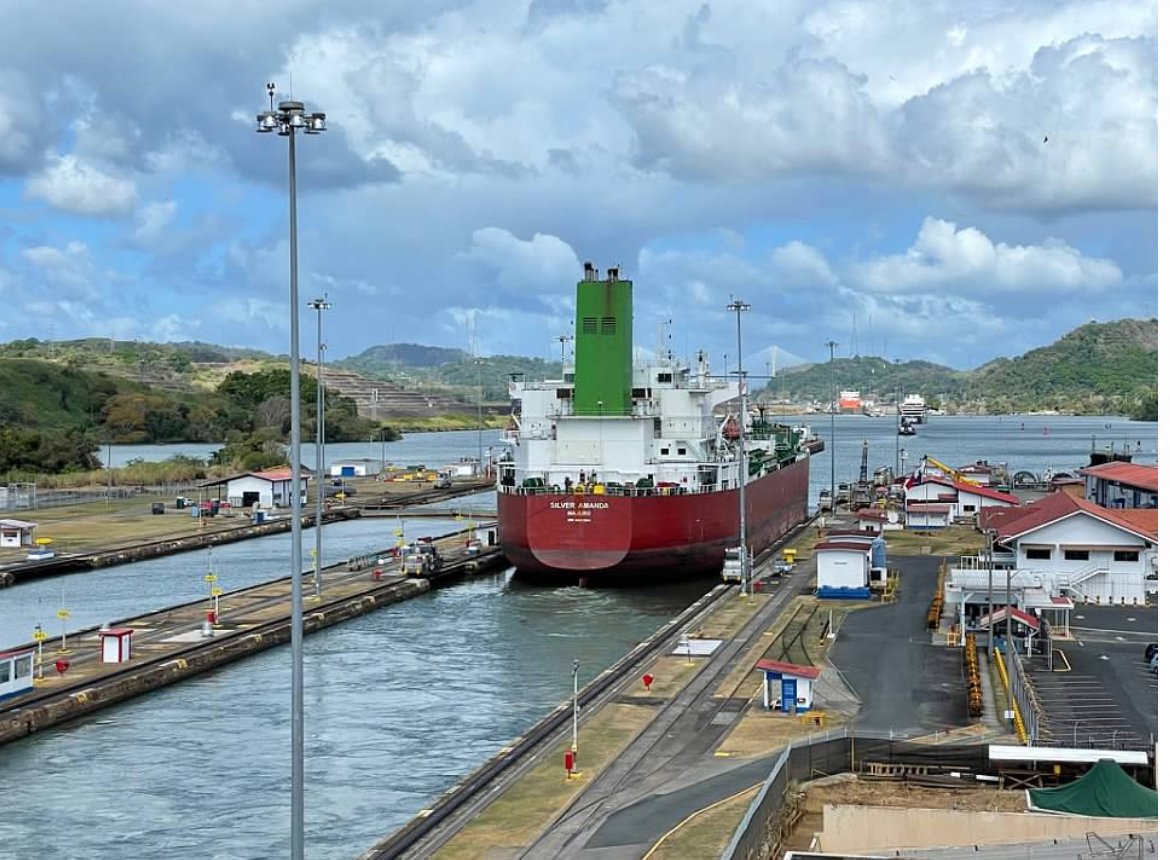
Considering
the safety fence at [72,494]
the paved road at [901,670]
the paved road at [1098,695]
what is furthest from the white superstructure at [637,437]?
the safety fence at [72,494]

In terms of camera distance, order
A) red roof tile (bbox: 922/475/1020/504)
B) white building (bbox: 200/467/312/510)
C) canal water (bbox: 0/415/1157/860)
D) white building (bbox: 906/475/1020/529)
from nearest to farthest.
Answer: canal water (bbox: 0/415/1157/860) < red roof tile (bbox: 922/475/1020/504) < white building (bbox: 906/475/1020/529) < white building (bbox: 200/467/312/510)

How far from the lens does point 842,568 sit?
44.4m

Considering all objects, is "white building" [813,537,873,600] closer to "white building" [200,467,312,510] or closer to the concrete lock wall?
the concrete lock wall

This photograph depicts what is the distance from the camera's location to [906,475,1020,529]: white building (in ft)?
243

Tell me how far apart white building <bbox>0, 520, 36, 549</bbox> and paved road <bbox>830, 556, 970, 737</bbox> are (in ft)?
141

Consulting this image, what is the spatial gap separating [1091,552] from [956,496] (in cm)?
3222

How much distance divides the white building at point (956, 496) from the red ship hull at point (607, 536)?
24.9 metres

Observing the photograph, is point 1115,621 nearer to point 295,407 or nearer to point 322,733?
point 322,733

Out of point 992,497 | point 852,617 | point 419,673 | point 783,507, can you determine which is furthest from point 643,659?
point 992,497

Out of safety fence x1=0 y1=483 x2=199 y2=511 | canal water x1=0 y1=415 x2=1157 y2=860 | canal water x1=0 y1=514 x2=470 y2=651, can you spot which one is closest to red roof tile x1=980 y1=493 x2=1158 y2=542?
canal water x1=0 y1=415 x2=1157 y2=860

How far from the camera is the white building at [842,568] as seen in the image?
145ft

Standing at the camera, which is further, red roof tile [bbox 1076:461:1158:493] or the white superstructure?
red roof tile [bbox 1076:461:1158:493]

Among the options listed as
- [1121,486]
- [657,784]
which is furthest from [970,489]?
[657,784]

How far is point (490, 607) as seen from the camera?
48.2m
